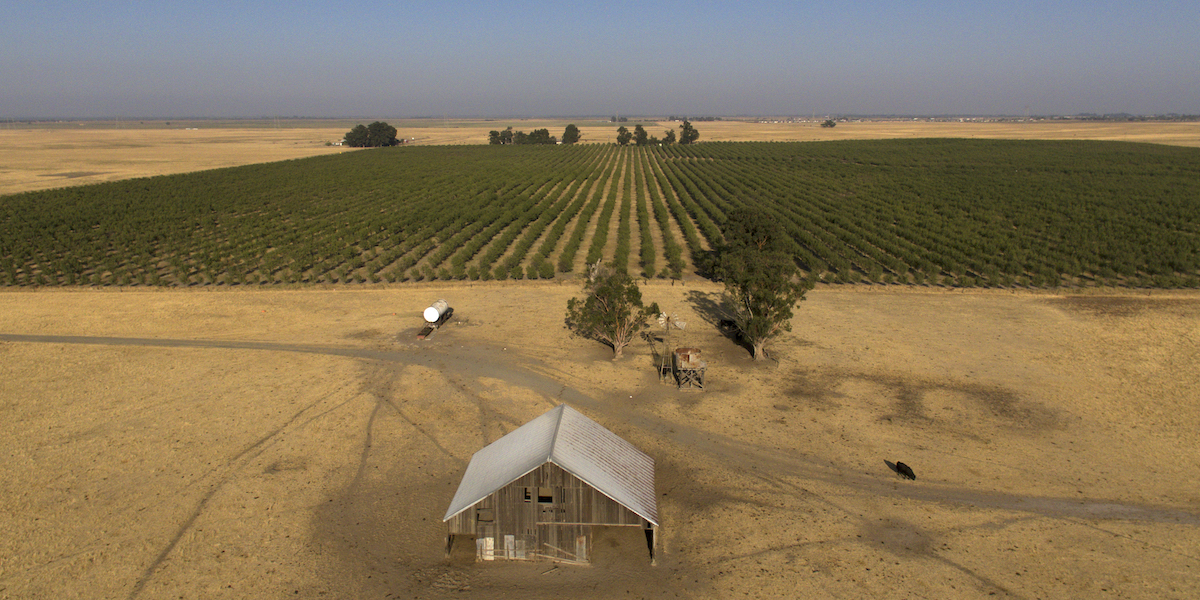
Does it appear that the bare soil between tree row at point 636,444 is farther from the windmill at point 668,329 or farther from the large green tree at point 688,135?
the large green tree at point 688,135

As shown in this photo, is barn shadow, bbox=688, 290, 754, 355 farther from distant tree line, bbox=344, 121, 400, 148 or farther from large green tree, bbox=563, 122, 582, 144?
distant tree line, bbox=344, 121, 400, 148

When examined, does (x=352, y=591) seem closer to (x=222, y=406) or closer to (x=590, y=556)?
(x=590, y=556)

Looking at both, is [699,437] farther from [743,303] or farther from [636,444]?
[743,303]

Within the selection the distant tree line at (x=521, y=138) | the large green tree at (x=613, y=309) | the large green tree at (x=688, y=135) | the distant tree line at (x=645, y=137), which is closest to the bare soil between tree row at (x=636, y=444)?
the large green tree at (x=613, y=309)

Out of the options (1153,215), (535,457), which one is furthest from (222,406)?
(1153,215)

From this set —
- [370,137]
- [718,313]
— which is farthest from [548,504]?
[370,137]
